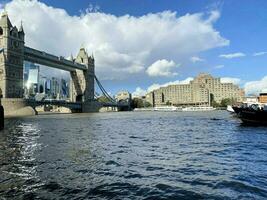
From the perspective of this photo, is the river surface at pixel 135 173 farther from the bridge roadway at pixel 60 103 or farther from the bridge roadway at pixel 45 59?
the bridge roadway at pixel 45 59

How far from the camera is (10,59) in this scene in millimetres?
128875

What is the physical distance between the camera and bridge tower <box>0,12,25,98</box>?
4929 inches

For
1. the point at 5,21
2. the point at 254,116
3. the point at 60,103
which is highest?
the point at 5,21

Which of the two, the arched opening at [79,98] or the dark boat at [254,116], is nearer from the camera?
the dark boat at [254,116]

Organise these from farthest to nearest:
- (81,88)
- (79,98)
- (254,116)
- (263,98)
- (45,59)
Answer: (79,98), (81,88), (45,59), (263,98), (254,116)

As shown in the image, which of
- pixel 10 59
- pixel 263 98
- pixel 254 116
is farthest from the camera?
pixel 10 59

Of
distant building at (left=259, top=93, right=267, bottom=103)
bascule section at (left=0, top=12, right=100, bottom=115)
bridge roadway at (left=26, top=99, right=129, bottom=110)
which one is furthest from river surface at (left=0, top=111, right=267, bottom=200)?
bridge roadway at (left=26, top=99, right=129, bottom=110)

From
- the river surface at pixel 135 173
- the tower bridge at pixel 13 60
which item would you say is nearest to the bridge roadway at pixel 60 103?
the tower bridge at pixel 13 60

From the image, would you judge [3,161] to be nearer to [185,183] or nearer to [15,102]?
[185,183]

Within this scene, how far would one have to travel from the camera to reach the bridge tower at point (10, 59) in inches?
4929

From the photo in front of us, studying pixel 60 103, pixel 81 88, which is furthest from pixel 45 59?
pixel 81 88

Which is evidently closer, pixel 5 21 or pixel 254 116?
pixel 254 116

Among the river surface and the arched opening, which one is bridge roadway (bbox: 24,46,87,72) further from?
the river surface

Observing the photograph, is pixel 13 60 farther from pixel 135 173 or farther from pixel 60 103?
pixel 135 173
